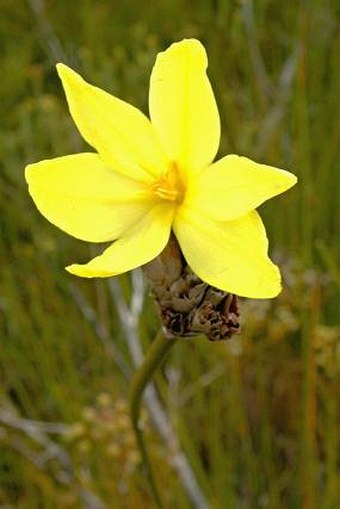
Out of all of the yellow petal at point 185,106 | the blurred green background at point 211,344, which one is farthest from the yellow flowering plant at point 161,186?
the blurred green background at point 211,344

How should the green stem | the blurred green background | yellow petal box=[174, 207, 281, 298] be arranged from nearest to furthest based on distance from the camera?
yellow petal box=[174, 207, 281, 298], the green stem, the blurred green background


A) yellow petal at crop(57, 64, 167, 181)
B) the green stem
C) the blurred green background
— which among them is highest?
yellow petal at crop(57, 64, 167, 181)

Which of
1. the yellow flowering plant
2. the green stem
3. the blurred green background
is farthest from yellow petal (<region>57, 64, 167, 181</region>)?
the blurred green background

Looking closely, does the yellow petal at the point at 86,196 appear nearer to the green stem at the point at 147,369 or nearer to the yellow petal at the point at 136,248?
the yellow petal at the point at 136,248

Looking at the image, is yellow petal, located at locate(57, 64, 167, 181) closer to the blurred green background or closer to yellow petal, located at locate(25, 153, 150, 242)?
yellow petal, located at locate(25, 153, 150, 242)

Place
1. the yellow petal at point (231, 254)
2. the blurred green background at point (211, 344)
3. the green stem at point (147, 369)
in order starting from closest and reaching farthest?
the yellow petal at point (231, 254) < the green stem at point (147, 369) < the blurred green background at point (211, 344)

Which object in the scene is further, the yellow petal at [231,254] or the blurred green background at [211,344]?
the blurred green background at [211,344]

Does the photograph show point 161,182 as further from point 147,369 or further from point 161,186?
point 147,369

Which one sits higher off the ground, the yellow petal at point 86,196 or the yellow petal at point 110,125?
the yellow petal at point 110,125
